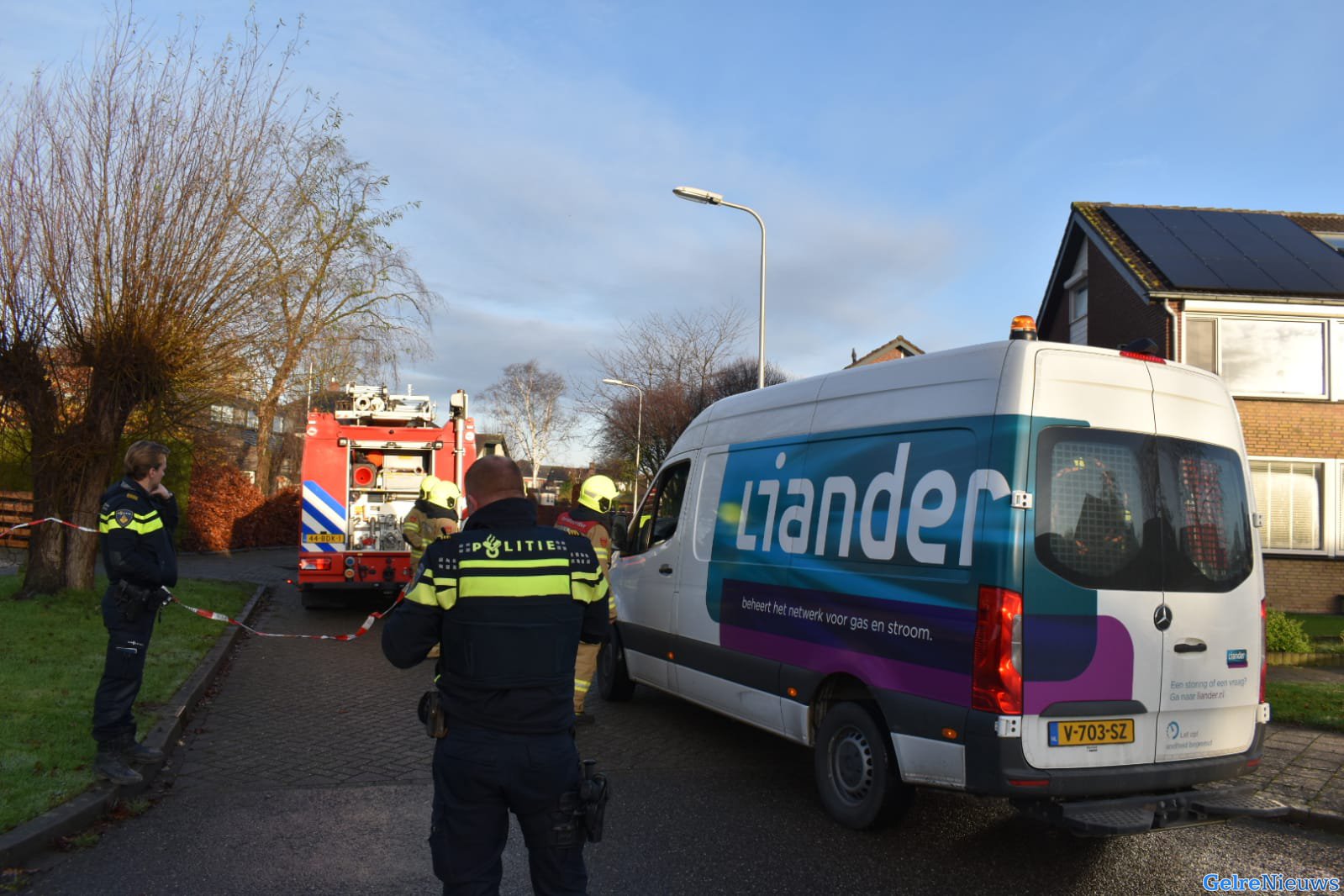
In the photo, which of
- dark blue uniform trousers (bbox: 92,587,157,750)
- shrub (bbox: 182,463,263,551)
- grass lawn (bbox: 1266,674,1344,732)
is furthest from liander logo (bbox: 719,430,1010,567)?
shrub (bbox: 182,463,263,551)

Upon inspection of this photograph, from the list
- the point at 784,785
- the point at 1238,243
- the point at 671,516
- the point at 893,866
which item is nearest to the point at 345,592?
the point at 671,516

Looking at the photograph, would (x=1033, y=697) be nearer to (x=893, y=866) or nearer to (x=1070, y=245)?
(x=893, y=866)

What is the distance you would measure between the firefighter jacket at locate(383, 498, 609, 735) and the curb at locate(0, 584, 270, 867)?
2577mm

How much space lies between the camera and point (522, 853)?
476 cm

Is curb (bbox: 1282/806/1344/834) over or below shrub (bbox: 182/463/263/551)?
below

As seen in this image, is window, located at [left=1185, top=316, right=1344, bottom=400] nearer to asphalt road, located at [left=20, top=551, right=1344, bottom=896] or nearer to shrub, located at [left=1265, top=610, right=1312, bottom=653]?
shrub, located at [left=1265, top=610, right=1312, bottom=653]

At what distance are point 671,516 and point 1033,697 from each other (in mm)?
3546

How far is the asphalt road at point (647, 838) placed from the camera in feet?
14.3

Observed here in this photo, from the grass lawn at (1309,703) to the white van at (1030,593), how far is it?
347cm

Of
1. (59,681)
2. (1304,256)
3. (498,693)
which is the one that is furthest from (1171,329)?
(498,693)

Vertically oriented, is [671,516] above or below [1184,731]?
above

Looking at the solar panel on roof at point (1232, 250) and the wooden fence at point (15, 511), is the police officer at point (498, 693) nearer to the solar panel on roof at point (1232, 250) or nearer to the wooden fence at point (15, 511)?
the solar panel on roof at point (1232, 250)

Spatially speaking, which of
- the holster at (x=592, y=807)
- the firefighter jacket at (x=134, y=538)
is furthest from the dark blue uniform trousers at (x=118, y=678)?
the holster at (x=592, y=807)

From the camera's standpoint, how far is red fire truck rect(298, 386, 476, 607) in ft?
43.3
